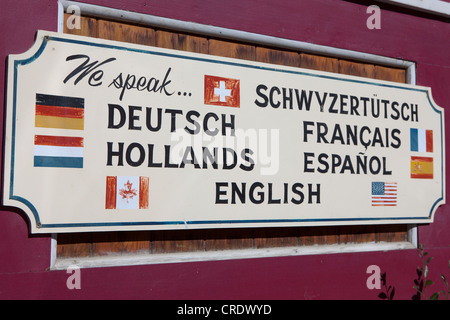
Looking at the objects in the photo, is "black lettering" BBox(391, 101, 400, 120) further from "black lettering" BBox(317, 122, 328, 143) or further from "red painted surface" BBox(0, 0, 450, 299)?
"black lettering" BBox(317, 122, 328, 143)

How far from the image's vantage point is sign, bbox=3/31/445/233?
189cm

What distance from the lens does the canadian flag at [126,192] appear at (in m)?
1.99

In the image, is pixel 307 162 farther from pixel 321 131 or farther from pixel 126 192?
pixel 126 192

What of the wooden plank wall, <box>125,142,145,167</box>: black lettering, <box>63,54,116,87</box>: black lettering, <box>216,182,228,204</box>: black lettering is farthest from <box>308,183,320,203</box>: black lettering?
<box>63,54,116,87</box>: black lettering

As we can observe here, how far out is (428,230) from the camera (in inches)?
111

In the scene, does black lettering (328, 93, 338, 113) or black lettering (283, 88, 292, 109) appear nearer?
Result: black lettering (283, 88, 292, 109)

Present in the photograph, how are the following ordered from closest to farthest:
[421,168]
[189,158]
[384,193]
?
[189,158]
[384,193]
[421,168]

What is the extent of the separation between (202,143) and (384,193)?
119cm

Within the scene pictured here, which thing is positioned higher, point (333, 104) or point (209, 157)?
point (333, 104)

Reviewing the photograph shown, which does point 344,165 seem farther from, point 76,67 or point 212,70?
point 76,67

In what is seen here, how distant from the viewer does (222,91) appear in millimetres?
2246

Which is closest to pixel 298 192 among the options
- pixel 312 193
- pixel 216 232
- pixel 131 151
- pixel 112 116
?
pixel 312 193

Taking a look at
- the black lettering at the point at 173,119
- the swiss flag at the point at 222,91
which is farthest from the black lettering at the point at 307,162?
the black lettering at the point at 173,119

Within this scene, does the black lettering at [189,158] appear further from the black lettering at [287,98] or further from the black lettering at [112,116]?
the black lettering at [287,98]
